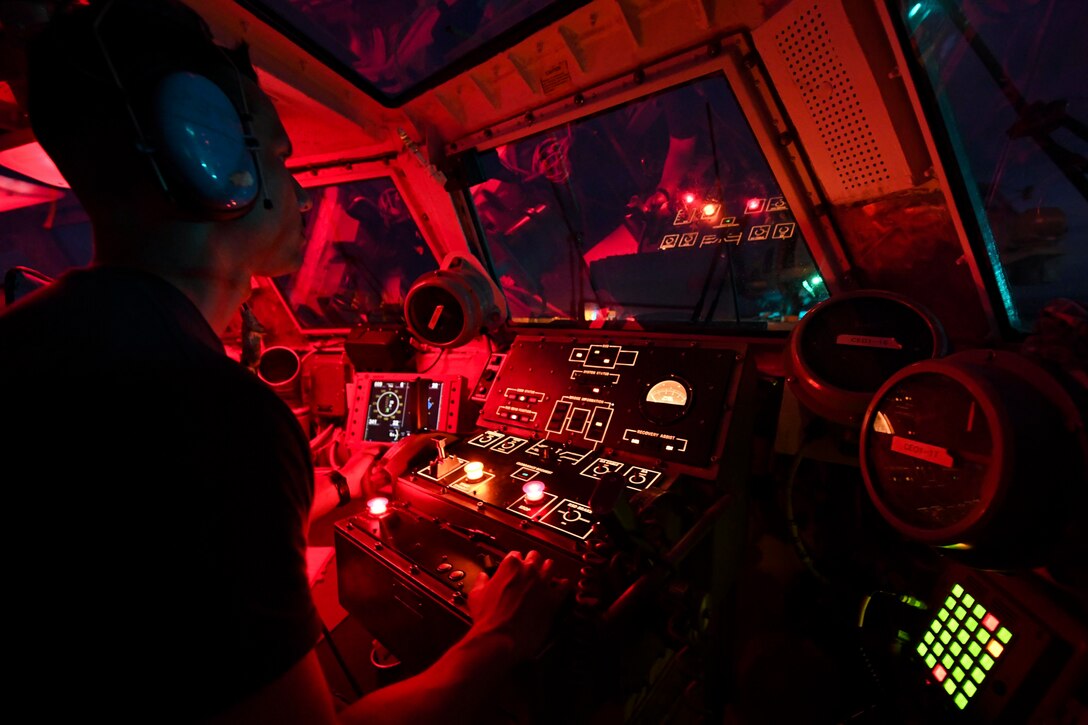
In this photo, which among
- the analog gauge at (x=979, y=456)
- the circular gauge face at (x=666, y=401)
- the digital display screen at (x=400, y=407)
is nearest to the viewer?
the analog gauge at (x=979, y=456)

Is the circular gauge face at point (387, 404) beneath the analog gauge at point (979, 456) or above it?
beneath

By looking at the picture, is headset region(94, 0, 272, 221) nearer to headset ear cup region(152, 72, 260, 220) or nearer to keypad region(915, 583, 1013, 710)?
headset ear cup region(152, 72, 260, 220)

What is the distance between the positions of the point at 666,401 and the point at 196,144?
156 cm

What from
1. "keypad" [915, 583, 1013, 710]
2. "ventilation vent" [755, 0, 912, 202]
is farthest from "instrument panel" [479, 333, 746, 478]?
"ventilation vent" [755, 0, 912, 202]

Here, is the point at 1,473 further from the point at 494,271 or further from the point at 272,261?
the point at 494,271

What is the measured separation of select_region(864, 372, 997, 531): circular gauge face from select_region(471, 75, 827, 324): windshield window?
989 mm

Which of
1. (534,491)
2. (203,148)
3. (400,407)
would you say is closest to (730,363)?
(534,491)

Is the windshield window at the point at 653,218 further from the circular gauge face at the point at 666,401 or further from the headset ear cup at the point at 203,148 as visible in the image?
the headset ear cup at the point at 203,148

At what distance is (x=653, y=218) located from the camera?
8.98ft

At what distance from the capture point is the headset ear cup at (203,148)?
2.43 ft

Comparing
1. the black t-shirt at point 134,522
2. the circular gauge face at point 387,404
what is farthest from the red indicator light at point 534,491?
the circular gauge face at point 387,404

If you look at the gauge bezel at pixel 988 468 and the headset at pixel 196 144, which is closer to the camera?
the headset at pixel 196 144

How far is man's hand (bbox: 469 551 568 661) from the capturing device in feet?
3.03

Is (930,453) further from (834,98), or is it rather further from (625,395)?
(834,98)
